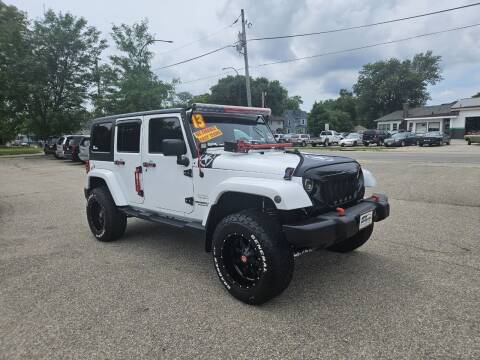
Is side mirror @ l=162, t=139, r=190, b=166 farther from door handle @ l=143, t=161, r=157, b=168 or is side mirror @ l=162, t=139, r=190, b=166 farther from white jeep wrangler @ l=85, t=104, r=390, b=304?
door handle @ l=143, t=161, r=157, b=168

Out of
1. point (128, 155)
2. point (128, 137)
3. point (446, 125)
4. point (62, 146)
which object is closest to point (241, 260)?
point (128, 155)

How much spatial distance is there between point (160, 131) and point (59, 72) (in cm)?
2750

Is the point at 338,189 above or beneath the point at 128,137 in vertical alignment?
beneath

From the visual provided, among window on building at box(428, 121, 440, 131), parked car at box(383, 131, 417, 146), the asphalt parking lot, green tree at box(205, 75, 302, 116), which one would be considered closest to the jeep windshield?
the asphalt parking lot

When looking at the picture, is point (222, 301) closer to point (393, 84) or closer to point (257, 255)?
point (257, 255)

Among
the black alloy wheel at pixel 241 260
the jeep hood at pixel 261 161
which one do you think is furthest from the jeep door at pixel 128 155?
the black alloy wheel at pixel 241 260

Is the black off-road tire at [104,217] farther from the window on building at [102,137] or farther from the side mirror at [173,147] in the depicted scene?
the side mirror at [173,147]

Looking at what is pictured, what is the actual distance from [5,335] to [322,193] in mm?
2982

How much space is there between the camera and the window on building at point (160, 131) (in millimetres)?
4109

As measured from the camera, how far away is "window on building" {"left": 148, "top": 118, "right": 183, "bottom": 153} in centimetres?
411

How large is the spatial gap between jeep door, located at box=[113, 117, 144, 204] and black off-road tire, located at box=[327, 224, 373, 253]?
2713 millimetres

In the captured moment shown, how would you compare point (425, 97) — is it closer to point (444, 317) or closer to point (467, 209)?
point (467, 209)

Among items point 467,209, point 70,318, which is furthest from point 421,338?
point 467,209

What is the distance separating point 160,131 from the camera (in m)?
4.33
